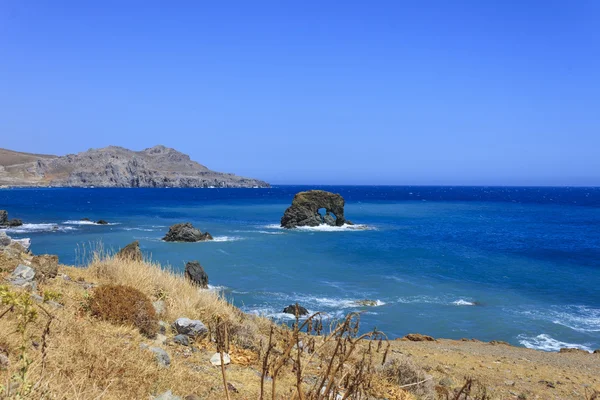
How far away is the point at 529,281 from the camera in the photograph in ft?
93.2

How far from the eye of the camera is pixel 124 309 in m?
7.17

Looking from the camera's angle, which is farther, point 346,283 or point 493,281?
Result: point 493,281

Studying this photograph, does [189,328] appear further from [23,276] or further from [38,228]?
[38,228]

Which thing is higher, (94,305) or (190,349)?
(94,305)

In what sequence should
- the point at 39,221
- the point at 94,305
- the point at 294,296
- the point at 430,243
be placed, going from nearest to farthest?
the point at 94,305, the point at 294,296, the point at 430,243, the point at 39,221

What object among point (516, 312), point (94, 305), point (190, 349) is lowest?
point (516, 312)

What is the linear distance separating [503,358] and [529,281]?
53.2 ft

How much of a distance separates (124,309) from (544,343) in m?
17.0

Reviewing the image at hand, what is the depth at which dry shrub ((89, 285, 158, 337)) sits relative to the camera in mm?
7066

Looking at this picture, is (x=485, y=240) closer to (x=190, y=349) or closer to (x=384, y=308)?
(x=384, y=308)

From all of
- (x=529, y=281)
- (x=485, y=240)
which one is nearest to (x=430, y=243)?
(x=485, y=240)

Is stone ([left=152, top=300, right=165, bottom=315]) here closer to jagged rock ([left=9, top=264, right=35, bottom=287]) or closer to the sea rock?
jagged rock ([left=9, top=264, right=35, bottom=287])

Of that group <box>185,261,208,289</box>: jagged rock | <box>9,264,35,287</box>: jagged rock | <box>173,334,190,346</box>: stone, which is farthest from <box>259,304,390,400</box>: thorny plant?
<box>185,261,208,289</box>: jagged rock

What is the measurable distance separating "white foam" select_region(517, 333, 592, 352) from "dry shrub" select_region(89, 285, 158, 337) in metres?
15.6
